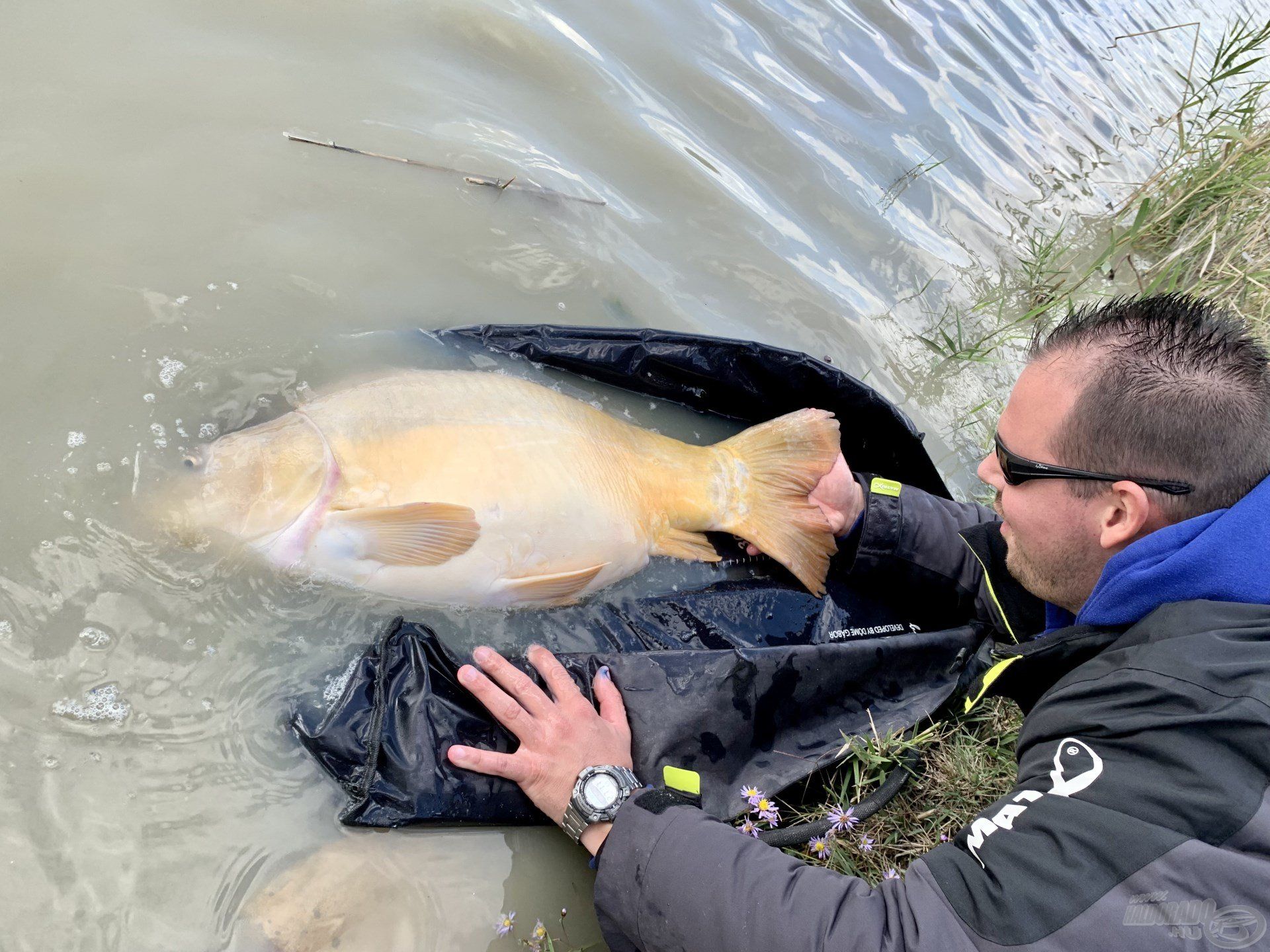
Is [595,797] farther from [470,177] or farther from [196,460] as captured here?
[470,177]

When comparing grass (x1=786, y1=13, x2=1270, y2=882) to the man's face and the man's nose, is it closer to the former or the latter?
the man's face

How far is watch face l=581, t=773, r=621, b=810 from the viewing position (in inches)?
88.9

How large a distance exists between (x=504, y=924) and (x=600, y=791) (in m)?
0.45

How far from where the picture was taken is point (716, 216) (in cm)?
464

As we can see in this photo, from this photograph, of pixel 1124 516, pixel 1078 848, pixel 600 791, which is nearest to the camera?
pixel 1078 848

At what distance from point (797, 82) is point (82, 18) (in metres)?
4.22

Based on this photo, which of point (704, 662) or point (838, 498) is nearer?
point (704, 662)

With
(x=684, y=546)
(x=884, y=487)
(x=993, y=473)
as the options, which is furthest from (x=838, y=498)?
(x=993, y=473)

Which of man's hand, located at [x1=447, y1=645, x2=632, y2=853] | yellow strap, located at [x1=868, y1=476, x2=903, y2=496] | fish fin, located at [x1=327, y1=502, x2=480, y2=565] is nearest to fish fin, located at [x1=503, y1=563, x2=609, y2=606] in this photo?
fish fin, located at [x1=327, y1=502, x2=480, y2=565]

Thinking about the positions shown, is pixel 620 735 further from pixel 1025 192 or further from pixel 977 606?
pixel 1025 192

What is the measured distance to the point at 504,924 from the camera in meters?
2.27

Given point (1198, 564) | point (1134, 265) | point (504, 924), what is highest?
point (1134, 265)

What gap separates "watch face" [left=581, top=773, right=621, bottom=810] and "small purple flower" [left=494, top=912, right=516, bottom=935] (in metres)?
0.41

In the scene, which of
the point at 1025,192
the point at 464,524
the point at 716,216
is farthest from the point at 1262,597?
the point at 1025,192
